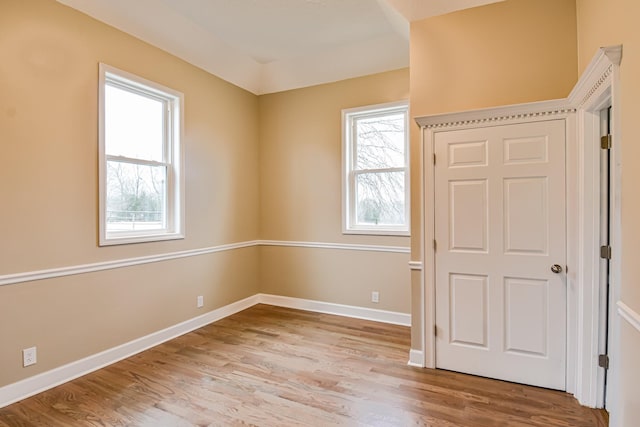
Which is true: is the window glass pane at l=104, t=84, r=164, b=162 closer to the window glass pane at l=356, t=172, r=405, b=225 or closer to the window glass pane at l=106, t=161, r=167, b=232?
the window glass pane at l=106, t=161, r=167, b=232

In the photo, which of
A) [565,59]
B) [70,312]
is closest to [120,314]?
[70,312]

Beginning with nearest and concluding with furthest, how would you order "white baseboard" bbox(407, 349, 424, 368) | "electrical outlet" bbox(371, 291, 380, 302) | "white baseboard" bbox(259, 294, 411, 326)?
"white baseboard" bbox(407, 349, 424, 368) → "white baseboard" bbox(259, 294, 411, 326) → "electrical outlet" bbox(371, 291, 380, 302)

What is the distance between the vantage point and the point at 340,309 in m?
4.24

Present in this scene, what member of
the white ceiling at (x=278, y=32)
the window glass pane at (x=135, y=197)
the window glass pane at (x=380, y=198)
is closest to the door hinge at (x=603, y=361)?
the window glass pane at (x=380, y=198)

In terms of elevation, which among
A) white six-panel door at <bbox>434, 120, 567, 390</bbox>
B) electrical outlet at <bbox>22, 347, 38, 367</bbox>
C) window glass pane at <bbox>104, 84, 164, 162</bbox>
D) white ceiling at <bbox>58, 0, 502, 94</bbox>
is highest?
white ceiling at <bbox>58, 0, 502, 94</bbox>

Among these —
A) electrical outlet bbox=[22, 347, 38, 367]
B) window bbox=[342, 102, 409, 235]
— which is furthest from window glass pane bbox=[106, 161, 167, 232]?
window bbox=[342, 102, 409, 235]

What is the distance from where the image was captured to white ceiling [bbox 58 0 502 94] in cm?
292

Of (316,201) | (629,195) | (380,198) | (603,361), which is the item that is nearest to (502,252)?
(603,361)

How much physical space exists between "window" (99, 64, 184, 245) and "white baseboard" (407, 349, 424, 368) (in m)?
2.58

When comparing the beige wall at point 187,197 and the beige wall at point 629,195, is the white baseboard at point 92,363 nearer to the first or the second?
the beige wall at point 187,197

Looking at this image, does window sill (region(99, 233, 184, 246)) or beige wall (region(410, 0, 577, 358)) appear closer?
beige wall (region(410, 0, 577, 358))

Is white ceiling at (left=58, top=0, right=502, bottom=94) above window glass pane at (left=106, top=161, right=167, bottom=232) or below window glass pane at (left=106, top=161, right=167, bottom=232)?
above

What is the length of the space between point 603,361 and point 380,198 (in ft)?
8.11

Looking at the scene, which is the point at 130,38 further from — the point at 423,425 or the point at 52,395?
the point at 423,425
